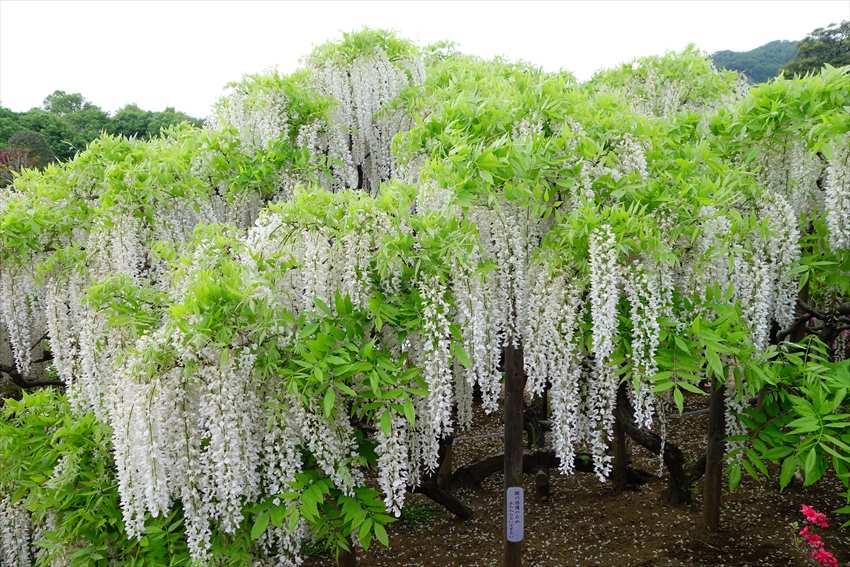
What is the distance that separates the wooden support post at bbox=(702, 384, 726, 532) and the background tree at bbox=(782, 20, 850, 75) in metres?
24.8

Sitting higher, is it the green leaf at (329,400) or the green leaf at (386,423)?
the green leaf at (329,400)

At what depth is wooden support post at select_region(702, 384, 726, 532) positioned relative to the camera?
589 centimetres

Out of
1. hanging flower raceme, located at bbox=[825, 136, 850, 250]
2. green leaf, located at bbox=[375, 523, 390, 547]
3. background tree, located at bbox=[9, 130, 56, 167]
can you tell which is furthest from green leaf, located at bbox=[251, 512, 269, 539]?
background tree, located at bbox=[9, 130, 56, 167]

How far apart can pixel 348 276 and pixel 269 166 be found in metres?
2.52

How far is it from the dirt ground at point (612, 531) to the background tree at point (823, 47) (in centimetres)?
2421

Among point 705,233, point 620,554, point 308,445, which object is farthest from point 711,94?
point 308,445

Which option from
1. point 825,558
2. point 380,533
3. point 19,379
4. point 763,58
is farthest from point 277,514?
point 763,58

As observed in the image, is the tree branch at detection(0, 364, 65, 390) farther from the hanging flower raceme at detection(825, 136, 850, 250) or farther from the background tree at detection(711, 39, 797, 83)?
the background tree at detection(711, 39, 797, 83)

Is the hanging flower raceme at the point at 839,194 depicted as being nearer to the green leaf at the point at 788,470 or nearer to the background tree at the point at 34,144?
the green leaf at the point at 788,470

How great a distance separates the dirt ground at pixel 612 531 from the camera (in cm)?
598

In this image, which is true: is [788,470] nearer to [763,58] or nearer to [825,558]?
[825,558]

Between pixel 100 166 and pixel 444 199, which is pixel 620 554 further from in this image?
pixel 100 166

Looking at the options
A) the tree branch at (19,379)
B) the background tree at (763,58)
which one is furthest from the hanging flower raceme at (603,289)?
the background tree at (763,58)

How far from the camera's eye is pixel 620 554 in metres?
6.08
